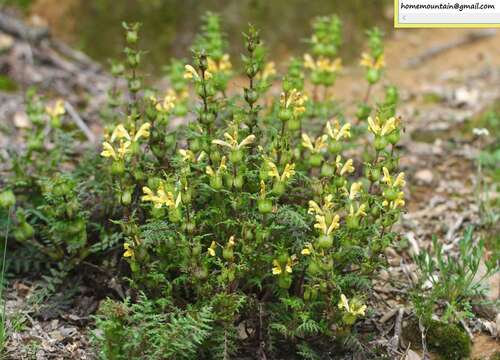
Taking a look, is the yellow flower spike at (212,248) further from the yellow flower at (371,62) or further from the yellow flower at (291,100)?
the yellow flower at (371,62)

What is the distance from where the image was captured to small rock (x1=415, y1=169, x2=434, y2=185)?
14.4 ft

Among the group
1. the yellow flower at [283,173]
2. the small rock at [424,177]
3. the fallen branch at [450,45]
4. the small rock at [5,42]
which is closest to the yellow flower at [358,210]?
the yellow flower at [283,173]

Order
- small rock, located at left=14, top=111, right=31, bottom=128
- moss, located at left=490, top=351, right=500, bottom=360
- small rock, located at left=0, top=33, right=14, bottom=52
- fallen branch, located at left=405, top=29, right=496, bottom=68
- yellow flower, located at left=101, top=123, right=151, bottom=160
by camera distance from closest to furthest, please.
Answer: yellow flower, located at left=101, top=123, right=151, bottom=160 < moss, located at left=490, top=351, right=500, bottom=360 < small rock, located at left=14, top=111, right=31, bottom=128 < small rock, located at left=0, top=33, right=14, bottom=52 < fallen branch, located at left=405, top=29, right=496, bottom=68

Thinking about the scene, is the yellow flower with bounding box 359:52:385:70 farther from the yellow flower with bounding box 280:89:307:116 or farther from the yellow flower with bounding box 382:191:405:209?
the yellow flower with bounding box 382:191:405:209

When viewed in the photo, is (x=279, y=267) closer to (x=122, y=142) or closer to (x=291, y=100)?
(x=291, y=100)

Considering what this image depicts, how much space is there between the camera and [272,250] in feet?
9.39

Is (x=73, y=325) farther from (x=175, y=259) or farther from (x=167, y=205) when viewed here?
(x=167, y=205)

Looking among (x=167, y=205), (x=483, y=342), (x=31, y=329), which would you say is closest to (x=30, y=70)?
(x=31, y=329)

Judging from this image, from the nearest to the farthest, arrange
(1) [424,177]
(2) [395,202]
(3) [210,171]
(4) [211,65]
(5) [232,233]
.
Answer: (3) [210,171], (2) [395,202], (5) [232,233], (4) [211,65], (1) [424,177]

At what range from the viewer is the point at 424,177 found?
4.42 m

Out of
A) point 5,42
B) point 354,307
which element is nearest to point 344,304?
point 354,307

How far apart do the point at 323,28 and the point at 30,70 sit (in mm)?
2548

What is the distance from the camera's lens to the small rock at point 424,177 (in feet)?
14.4

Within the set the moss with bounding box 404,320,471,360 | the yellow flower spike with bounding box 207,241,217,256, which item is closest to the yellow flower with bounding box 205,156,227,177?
the yellow flower spike with bounding box 207,241,217,256
